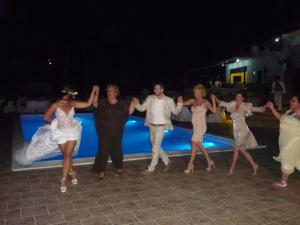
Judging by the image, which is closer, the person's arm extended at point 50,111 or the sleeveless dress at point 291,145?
the person's arm extended at point 50,111

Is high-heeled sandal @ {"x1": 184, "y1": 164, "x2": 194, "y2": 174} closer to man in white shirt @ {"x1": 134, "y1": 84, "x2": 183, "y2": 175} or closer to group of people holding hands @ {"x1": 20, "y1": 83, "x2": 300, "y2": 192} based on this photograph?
group of people holding hands @ {"x1": 20, "y1": 83, "x2": 300, "y2": 192}

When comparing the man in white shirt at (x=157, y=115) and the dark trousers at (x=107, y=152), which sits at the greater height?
the man in white shirt at (x=157, y=115)

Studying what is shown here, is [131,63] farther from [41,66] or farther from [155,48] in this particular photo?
[41,66]

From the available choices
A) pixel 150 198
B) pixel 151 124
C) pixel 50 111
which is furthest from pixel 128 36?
pixel 150 198

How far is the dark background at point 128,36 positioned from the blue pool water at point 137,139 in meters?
11.6

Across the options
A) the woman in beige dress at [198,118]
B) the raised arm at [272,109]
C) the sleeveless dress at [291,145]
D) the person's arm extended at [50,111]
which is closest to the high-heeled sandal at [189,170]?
the woman in beige dress at [198,118]

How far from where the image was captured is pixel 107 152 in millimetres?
6121

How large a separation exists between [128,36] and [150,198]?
83.1 feet

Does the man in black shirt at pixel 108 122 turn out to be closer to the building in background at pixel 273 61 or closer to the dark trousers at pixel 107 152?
the dark trousers at pixel 107 152

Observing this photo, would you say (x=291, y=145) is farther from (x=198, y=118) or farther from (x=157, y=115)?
(x=157, y=115)

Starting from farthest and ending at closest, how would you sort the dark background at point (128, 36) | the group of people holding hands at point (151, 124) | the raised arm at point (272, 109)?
the dark background at point (128, 36)
the raised arm at point (272, 109)
the group of people holding hands at point (151, 124)

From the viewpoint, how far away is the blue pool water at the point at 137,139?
10.4 metres

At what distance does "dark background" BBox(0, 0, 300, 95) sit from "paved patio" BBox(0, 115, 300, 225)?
20511mm

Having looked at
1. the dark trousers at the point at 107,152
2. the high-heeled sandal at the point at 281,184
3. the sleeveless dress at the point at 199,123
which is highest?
the sleeveless dress at the point at 199,123
